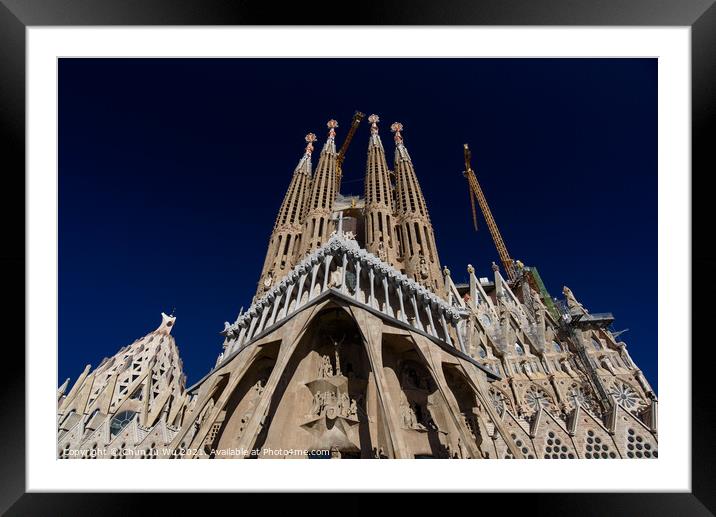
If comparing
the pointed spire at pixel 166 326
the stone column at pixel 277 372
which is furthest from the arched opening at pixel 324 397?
the pointed spire at pixel 166 326

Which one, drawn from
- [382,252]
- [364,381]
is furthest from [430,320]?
[382,252]

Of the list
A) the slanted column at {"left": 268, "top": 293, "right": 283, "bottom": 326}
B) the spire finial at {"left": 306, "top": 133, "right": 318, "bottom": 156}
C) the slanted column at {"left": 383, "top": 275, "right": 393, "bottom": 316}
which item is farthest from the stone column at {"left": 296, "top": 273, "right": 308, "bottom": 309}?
the spire finial at {"left": 306, "top": 133, "right": 318, "bottom": 156}

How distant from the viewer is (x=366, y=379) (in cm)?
1357

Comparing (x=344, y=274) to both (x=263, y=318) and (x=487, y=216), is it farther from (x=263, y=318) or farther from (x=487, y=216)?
(x=487, y=216)

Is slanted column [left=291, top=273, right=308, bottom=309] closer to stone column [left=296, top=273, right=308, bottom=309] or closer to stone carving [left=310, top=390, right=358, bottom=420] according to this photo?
stone column [left=296, top=273, right=308, bottom=309]

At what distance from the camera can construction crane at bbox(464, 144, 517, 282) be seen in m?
38.7
